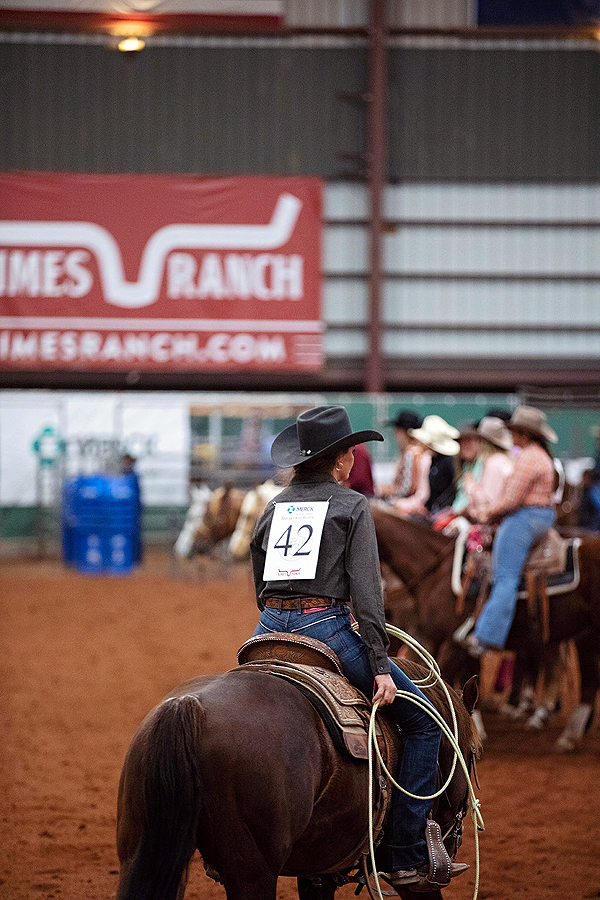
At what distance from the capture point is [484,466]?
7.24 m

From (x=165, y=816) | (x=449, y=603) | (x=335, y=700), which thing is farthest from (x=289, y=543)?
(x=449, y=603)

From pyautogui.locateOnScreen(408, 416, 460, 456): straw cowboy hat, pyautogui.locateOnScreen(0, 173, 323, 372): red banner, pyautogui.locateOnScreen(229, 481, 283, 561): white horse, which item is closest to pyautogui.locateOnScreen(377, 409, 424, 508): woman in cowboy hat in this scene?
pyautogui.locateOnScreen(408, 416, 460, 456): straw cowboy hat

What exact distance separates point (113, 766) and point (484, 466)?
10.5 feet

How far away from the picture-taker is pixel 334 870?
306cm

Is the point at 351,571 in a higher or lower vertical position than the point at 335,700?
higher

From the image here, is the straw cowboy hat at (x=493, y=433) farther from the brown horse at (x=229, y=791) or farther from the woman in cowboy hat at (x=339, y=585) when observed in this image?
the brown horse at (x=229, y=791)

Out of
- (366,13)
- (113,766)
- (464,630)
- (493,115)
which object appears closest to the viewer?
(113,766)

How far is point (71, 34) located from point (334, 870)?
58.9 ft

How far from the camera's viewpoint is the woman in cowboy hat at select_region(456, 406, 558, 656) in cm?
625

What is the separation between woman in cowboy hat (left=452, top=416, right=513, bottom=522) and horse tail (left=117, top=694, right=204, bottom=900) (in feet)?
14.4

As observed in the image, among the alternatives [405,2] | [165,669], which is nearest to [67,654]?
[165,669]

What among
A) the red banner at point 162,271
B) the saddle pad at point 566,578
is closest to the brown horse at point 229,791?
the saddle pad at point 566,578

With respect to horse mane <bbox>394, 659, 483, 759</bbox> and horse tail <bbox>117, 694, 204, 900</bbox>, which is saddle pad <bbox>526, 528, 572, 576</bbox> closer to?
horse mane <bbox>394, 659, 483, 759</bbox>

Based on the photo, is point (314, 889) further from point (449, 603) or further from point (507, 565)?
point (449, 603)
